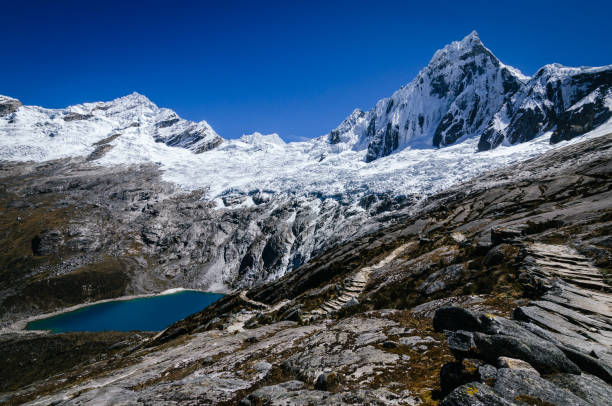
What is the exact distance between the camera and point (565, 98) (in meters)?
182

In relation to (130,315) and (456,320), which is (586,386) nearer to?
(456,320)

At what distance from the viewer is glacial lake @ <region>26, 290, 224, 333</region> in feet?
397

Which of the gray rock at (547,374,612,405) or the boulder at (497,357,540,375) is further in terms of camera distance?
the boulder at (497,357,540,375)

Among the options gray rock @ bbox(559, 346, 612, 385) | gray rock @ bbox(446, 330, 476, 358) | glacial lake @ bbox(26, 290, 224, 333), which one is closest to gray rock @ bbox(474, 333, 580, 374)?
gray rock @ bbox(446, 330, 476, 358)

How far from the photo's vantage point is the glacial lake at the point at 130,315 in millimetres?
120887

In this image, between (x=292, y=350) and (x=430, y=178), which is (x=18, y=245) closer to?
(x=292, y=350)

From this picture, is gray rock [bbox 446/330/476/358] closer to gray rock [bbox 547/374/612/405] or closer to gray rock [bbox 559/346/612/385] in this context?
gray rock [bbox 547/374/612/405]

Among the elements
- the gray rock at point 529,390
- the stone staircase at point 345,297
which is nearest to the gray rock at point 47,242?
the stone staircase at point 345,297

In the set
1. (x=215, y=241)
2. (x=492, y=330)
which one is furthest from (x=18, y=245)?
(x=492, y=330)

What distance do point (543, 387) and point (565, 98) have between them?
251366mm

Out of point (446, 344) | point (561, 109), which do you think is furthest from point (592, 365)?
point (561, 109)

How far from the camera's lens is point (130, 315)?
432ft

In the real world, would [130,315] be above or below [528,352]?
below

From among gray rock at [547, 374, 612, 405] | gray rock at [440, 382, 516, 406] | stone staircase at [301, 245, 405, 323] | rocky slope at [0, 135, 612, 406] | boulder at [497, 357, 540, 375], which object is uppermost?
gray rock at [440, 382, 516, 406]
